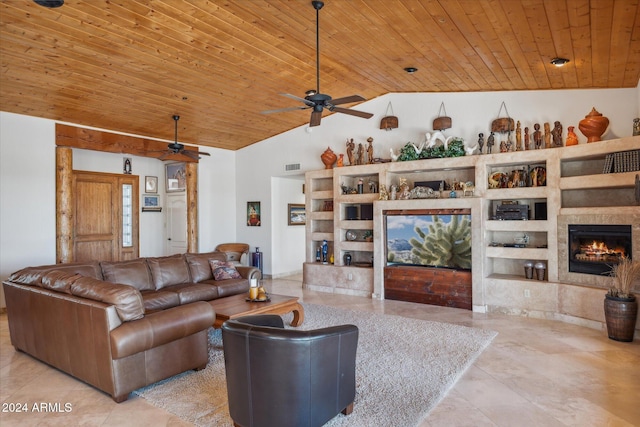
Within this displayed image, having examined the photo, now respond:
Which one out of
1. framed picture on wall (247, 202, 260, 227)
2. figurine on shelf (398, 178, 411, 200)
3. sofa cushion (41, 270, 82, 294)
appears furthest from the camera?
framed picture on wall (247, 202, 260, 227)

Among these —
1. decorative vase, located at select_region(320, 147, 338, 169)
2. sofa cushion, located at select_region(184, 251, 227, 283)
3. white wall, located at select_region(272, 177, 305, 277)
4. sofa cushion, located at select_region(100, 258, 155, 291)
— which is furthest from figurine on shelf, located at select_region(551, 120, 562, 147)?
sofa cushion, located at select_region(100, 258, 155, 291)

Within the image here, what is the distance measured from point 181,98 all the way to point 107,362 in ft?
14.7

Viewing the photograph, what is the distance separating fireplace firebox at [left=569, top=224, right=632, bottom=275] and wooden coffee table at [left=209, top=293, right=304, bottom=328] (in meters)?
3.65

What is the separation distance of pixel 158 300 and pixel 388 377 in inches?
108

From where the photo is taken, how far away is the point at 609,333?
178 inches

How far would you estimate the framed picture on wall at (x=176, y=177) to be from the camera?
933cm

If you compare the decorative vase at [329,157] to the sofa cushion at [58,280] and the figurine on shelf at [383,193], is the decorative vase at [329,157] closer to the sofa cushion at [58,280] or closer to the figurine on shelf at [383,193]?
the figurine on shelf at [383,193]

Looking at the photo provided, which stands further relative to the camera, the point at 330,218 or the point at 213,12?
the point at 330,218

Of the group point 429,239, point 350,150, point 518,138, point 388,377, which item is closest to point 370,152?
point 350,150

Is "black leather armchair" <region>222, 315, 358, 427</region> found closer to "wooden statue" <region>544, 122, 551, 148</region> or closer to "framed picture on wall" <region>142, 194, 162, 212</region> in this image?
"wooden statue" <region>544, 122, 551, 148</region>

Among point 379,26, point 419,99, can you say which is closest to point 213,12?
point 379,26

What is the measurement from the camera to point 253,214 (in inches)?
359

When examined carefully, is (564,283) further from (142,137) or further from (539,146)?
(142,137)

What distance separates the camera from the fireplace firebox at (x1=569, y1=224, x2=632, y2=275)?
4.86 meters
